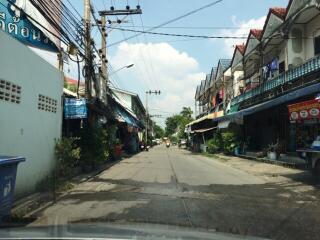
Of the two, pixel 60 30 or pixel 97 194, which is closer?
pixel 97 194

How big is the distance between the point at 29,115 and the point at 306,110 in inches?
345

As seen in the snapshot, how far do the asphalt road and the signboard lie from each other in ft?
7.41

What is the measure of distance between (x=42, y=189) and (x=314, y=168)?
8.26 m

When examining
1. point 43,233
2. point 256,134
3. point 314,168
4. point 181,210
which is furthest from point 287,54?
point 43,233

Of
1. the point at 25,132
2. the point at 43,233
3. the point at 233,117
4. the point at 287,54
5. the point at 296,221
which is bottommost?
the point at 296,221

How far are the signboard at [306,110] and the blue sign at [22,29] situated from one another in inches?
335

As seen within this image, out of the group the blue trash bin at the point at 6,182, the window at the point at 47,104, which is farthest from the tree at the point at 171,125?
the blue trash bin at the point at 6,182

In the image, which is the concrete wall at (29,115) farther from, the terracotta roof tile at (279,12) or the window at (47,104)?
the terracotta roof tile at (279,12)

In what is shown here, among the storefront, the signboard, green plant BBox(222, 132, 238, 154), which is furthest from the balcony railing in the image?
the signboard

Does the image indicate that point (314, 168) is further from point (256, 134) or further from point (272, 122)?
point (256, 134)

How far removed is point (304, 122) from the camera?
816 inches

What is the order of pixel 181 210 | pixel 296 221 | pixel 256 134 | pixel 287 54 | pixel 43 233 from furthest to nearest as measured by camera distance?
pixel 256 134
pixel 287 54
pixel 181 210
pixel 296 221
pixel 43 233

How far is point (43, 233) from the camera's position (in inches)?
125

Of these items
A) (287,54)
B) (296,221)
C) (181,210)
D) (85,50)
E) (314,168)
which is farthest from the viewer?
(287,54)
